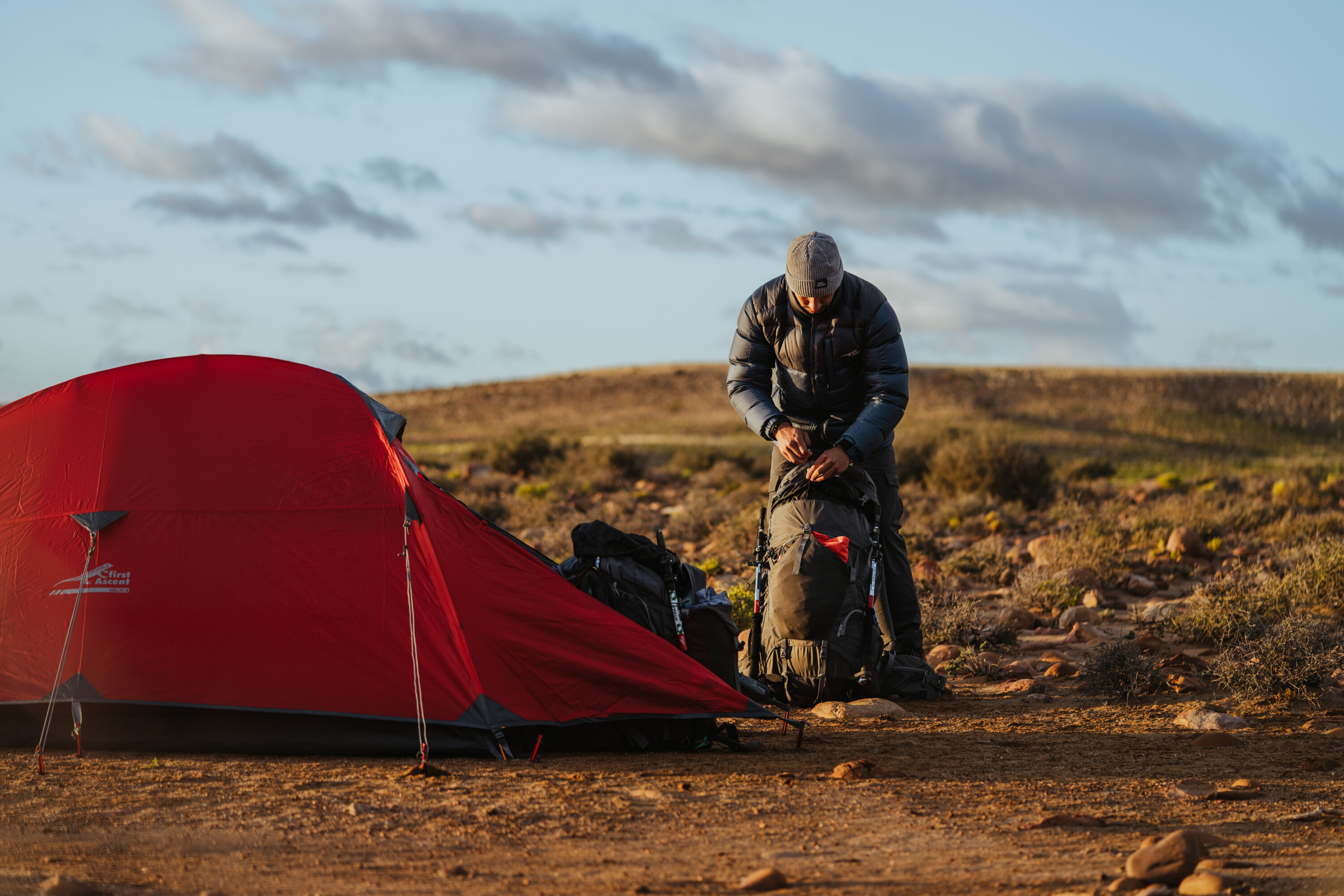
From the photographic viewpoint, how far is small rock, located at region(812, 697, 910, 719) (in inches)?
268

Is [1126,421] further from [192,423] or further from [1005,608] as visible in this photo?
[192,423]

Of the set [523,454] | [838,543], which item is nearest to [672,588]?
[838,543]

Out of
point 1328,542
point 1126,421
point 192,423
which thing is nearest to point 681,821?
point 192,423

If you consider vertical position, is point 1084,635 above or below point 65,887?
above

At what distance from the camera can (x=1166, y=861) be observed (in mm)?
3867

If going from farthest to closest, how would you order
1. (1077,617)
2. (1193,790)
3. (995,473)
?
(995,473)
(1077,617)
(1193,790)

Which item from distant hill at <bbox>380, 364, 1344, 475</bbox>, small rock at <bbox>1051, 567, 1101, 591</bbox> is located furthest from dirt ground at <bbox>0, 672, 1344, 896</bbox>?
distant hill at <bbox>380, 364, 1344, 475</bbox>

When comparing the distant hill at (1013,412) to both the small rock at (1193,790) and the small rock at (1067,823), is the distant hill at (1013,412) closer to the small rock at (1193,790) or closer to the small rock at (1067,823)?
the small rock at (1193,790)

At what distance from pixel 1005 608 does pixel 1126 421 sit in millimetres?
32885

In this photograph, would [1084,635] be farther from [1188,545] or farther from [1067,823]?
[1067,823]

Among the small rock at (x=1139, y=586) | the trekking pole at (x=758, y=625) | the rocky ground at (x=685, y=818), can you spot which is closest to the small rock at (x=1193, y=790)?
the rocky ground at (x=685, y=818)

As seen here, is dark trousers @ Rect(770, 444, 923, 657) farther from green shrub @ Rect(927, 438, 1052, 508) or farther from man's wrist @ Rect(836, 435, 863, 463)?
green shrub @ Rect(927, 438, 1052, 508)

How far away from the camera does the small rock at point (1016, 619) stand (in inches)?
367

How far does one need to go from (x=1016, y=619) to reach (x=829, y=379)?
333cm
